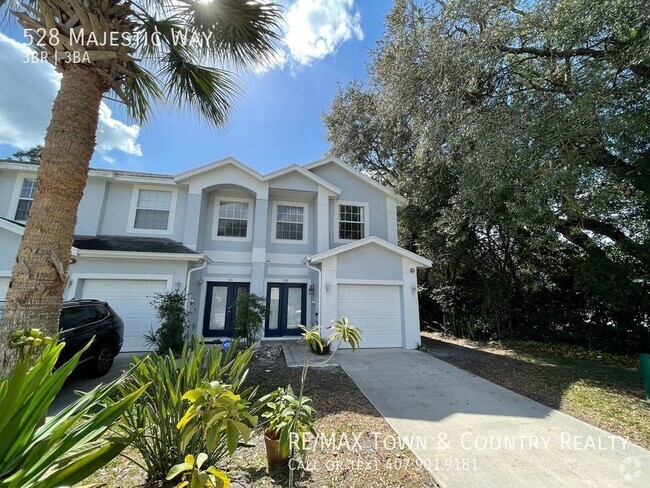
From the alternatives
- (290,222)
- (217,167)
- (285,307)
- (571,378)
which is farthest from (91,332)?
(571,378)

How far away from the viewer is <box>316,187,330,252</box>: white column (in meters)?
12.0

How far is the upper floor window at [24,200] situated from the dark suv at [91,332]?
710 centimetres

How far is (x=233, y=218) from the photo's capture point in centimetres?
1222

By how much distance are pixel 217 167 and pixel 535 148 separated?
10877 millimetres

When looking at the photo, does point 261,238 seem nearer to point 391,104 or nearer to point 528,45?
point 391,104

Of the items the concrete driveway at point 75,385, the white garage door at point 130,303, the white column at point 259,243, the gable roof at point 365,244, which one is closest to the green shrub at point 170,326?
A: the white garage door at point 130,303

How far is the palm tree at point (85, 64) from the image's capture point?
10.2 ft

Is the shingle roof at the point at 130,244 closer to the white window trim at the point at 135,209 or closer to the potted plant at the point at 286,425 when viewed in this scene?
the white window trim at the point at 135,209

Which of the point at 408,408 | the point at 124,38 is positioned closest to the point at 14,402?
the point at 124,38

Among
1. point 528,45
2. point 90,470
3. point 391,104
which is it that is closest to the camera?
point 90,470

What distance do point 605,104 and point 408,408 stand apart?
8.51 metres

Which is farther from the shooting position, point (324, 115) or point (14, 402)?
point (324, 115)

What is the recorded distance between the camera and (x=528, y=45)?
28.3 feet

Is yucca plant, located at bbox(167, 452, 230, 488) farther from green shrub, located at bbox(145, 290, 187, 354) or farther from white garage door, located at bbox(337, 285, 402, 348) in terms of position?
white garage door, located at bbox(337, 285, 402, 348)
